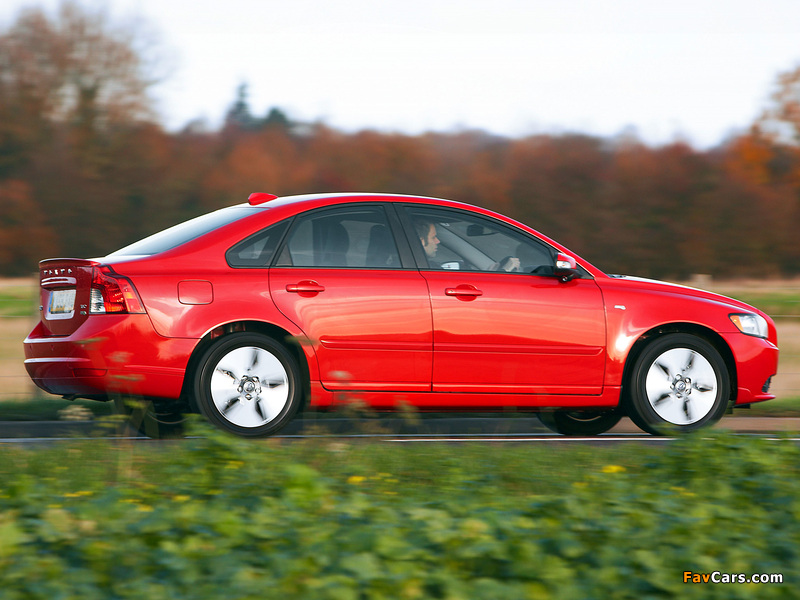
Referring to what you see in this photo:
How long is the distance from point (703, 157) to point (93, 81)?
17807mm

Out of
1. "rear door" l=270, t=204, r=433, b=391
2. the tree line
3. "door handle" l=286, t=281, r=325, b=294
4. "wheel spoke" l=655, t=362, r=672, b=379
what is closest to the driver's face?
"rear door" l=270, t=204, r=433, b=391

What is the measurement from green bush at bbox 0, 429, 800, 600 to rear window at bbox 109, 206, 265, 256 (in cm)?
180

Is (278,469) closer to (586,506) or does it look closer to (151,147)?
(586,506)

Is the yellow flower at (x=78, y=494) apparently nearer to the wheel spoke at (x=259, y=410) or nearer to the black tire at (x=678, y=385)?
the wheel spoke at (x=259, y=410)

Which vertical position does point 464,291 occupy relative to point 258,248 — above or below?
below

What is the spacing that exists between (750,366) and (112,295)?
14.2ft

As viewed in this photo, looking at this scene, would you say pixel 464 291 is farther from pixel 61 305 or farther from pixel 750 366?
pixel 61 305

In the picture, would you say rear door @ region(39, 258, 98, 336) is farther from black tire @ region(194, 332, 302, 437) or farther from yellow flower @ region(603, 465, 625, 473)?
yellow flower @ region(603, 465, 625, 473)

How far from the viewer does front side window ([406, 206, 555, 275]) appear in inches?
260

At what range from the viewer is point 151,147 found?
92.3ft

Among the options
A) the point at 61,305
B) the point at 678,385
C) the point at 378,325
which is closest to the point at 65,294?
the point at 61,305

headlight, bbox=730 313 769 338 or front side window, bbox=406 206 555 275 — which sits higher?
front side window, bbox=406 206 555 275

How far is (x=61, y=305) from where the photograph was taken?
614 centimetres

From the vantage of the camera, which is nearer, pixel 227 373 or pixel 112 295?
pixel 112 295
